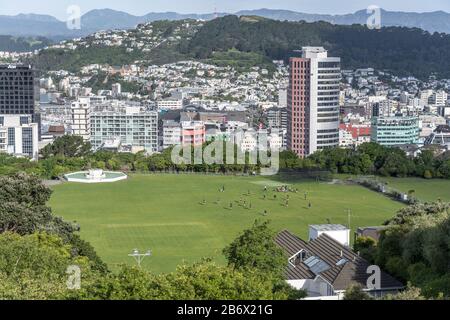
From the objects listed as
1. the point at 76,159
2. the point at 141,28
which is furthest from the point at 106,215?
the point at 141,28

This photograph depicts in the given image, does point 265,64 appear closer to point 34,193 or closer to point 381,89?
point 381,89

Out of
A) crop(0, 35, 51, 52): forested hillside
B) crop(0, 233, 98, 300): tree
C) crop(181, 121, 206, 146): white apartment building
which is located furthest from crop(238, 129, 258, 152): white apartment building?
crop(0, 35, 51, 52): forested hillside

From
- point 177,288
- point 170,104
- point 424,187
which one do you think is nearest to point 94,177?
point 424,187

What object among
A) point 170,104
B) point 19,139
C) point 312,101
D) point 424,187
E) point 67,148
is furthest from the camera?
point 170,104

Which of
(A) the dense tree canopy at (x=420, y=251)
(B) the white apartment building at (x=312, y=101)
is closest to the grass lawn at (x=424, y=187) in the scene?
(B) the white apartment building at (x=312, y=101)

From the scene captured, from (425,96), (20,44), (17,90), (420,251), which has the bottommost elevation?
(420,251)

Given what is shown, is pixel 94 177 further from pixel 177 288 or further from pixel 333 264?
pixel 177 288
